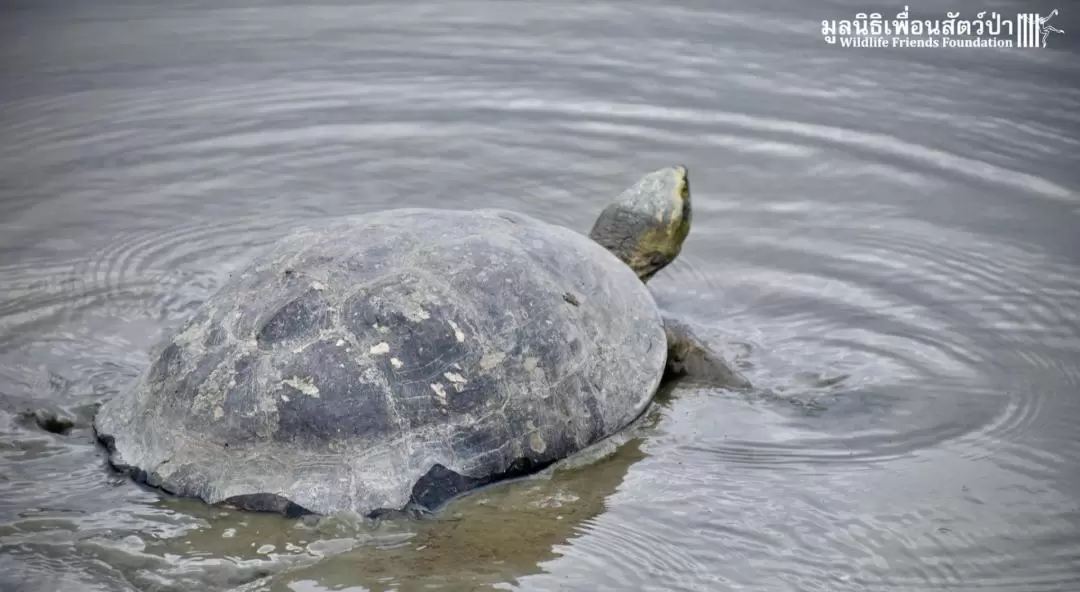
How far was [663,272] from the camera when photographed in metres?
6.96

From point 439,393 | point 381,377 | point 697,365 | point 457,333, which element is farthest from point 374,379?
point 697,365

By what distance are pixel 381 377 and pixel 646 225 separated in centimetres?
236

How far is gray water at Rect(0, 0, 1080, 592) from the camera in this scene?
4227mm

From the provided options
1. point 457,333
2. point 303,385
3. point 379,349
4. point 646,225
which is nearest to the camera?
point 303,385

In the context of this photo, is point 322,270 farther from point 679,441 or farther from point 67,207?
point 67,207

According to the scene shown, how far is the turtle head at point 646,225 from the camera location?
244 inches

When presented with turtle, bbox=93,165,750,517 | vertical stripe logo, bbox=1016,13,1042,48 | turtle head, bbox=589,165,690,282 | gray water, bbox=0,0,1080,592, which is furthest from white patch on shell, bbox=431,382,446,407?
vertical stripe logo, bbox=1016,13,1042,48

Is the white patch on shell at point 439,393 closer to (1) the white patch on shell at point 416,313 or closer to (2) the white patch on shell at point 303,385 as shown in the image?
(1) the white patch on shell at point 416,313

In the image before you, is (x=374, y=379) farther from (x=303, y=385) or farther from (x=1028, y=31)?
(x=1028, y=31)

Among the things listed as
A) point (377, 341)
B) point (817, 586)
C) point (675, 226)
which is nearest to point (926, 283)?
point (675, 226)

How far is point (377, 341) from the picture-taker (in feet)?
14.3

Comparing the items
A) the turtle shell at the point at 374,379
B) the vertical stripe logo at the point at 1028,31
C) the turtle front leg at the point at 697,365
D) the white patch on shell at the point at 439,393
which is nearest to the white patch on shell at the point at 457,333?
the turtle shell at the point at 374,379

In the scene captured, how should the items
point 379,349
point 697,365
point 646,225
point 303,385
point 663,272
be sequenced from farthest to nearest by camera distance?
point 663,272 < point 646,225 < point 697,365 < point 379,349 < point 303,385

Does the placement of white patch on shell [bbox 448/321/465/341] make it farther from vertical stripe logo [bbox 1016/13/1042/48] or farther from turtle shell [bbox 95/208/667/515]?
vertical stripe logo [bbox 1016/13/1042/48]
